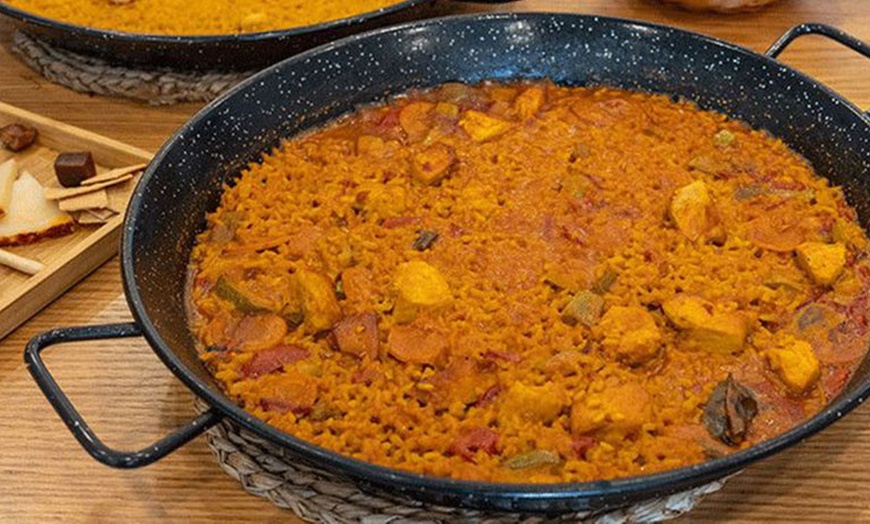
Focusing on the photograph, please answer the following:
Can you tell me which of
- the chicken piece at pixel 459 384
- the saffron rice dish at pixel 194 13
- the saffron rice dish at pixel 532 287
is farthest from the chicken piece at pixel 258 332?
the saffron rice dish at pixel 194 13

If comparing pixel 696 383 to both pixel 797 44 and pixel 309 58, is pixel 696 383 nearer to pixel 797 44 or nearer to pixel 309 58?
pixel 309 58

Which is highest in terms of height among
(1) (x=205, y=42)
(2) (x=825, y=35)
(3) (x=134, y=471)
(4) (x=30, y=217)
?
(2) (x=825, y=35)

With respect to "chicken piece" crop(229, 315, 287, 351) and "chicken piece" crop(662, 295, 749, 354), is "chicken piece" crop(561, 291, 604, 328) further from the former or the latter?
"chicken piece" crop(229, 315, 287, 351)

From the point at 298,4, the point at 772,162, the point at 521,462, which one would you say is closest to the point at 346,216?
the point at 521,462

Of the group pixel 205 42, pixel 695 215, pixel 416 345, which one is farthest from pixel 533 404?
pixel 205 42

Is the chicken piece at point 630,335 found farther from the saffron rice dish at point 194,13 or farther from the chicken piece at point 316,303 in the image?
the saffron rice dish at point 194,13

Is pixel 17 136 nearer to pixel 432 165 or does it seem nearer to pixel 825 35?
pixel 432 165

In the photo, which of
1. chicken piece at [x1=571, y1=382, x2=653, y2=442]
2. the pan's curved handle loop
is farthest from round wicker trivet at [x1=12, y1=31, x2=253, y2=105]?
chicken piece at [x1=571, y1=382, x2=653, y2=442]
